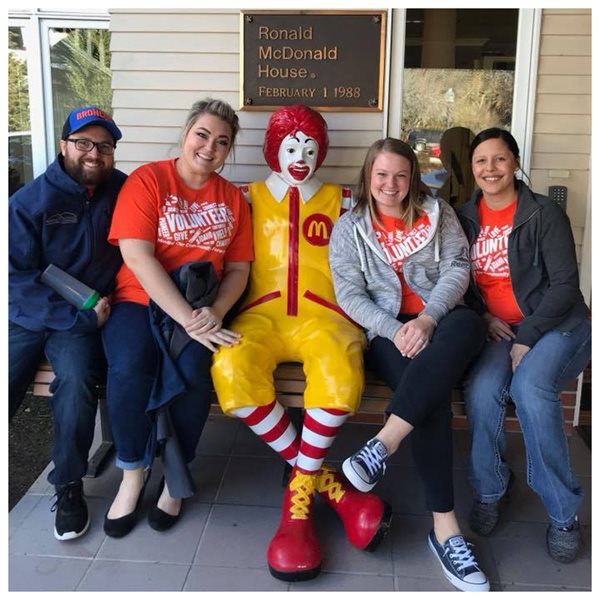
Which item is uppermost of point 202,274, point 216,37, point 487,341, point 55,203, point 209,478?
point 216,37

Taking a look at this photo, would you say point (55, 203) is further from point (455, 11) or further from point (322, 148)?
point (455, 11)

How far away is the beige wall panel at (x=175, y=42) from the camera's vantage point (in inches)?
131

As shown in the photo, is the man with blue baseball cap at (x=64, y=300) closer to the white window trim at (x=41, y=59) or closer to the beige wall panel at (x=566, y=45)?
the white window trim at (x=41, y=59)

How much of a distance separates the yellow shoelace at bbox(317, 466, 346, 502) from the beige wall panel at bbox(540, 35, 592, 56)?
7.68ft

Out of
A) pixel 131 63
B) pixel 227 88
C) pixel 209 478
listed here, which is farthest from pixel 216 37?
pixel 209 478

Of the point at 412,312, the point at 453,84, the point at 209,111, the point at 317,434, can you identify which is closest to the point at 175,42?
the point at 209,111

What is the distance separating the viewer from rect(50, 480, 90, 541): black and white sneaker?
8.38 feet

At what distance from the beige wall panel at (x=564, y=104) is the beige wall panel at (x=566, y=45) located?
0.21 m

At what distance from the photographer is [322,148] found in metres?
3.00

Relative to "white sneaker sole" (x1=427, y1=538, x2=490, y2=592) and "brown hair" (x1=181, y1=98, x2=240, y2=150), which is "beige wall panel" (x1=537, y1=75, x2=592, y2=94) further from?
"white sneaker sole" (x1=427, y1=538, x2=490, y2=592)

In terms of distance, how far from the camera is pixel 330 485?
8.63 ft

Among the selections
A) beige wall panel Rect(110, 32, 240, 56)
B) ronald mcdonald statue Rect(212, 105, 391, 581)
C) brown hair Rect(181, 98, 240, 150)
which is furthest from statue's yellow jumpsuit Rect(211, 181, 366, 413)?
beige wall panel Rect(110, 32, 240, 56)

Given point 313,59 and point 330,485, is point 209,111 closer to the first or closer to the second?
point 313,59

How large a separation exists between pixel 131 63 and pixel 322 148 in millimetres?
1197
